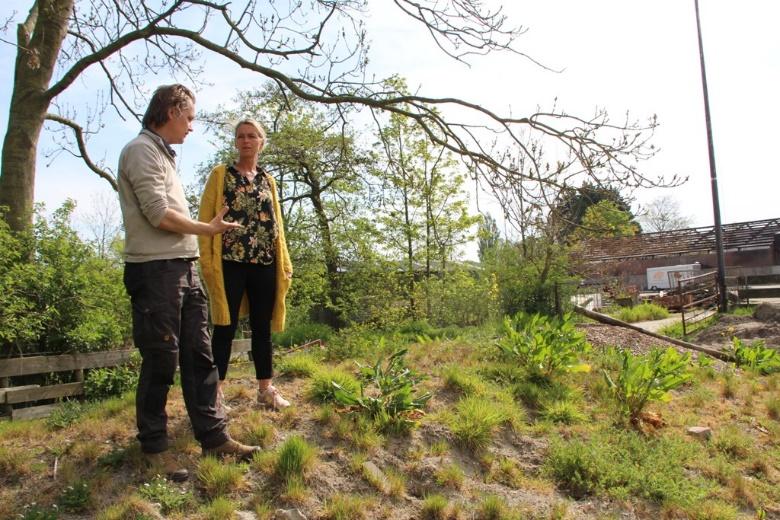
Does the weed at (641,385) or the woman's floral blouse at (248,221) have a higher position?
the woman's floral blouse at (248,221)

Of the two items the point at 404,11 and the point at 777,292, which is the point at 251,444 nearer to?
the point at 404,11

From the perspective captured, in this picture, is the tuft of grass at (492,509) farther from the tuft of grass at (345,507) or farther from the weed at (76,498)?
the weed at (76,498)

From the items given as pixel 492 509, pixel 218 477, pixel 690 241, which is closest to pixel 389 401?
pixel 492 509

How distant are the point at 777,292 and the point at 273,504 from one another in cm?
1858

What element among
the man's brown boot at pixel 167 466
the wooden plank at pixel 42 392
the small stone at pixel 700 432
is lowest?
the small stone at pixel 700 432

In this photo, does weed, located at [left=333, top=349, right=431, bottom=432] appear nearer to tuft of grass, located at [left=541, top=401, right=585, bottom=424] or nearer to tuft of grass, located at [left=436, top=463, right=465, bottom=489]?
tuft of grass, located at [left=436, top=463, right=465, bottom=489]

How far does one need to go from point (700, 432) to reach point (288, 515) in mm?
3471

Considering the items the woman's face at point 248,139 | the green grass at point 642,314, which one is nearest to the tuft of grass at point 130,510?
the woman's face at point 248,139

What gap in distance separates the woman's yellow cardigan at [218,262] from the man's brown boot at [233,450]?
2.39 feet

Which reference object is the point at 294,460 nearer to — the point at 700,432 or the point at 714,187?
the point at 700,432

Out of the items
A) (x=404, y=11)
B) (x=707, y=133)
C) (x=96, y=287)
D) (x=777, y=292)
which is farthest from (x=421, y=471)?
(x=777, y=292)

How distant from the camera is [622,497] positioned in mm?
3340

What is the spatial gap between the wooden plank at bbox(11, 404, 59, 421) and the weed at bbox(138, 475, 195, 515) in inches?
75.1

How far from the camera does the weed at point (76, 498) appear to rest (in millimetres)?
2621
